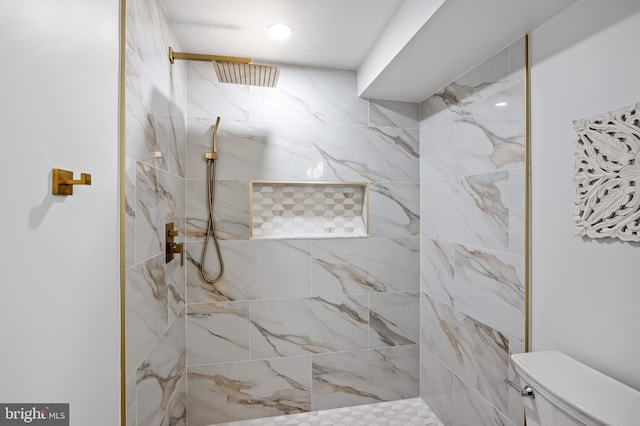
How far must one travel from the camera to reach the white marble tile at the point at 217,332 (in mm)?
1920

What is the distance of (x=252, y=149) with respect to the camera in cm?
199

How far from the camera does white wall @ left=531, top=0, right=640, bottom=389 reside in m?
0.98

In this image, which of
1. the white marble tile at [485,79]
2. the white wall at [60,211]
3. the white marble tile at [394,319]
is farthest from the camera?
the white marble tile at [394,319]

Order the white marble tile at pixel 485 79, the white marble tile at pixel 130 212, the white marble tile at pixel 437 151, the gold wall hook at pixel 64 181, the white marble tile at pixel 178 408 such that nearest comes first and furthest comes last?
1. the gold wall hook at pixel 64 181
2. the white marble tile at pixel 130 212
3. the white marble tile at pixel 485 79
4. the white marble tile at pixel 178 408
5. the white marble tile at pixel 437 151

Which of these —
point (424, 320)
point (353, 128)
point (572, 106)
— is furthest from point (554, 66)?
point (424, 320)

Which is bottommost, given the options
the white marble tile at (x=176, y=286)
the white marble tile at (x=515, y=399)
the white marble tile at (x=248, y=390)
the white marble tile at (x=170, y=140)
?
the white marble tile at (x=248, y=390)

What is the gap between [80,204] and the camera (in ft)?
2.73

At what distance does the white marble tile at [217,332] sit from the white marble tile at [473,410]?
128cm

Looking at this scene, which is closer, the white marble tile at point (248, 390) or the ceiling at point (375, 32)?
the ceiling at point (375, 32)

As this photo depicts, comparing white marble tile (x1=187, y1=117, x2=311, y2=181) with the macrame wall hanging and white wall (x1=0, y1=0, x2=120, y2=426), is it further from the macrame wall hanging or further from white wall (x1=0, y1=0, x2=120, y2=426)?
the macrame wall hanging

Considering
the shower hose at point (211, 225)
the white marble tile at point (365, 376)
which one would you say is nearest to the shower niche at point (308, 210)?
the shower hose at point (211, 225)

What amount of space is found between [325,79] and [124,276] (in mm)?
1680

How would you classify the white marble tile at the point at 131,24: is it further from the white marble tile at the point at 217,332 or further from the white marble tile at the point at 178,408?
the white marble tile at the point at 178,408

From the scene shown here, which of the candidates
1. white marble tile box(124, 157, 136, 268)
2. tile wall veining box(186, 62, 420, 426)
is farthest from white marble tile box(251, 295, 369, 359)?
white marble tile box(124, 157, 136, 268)
